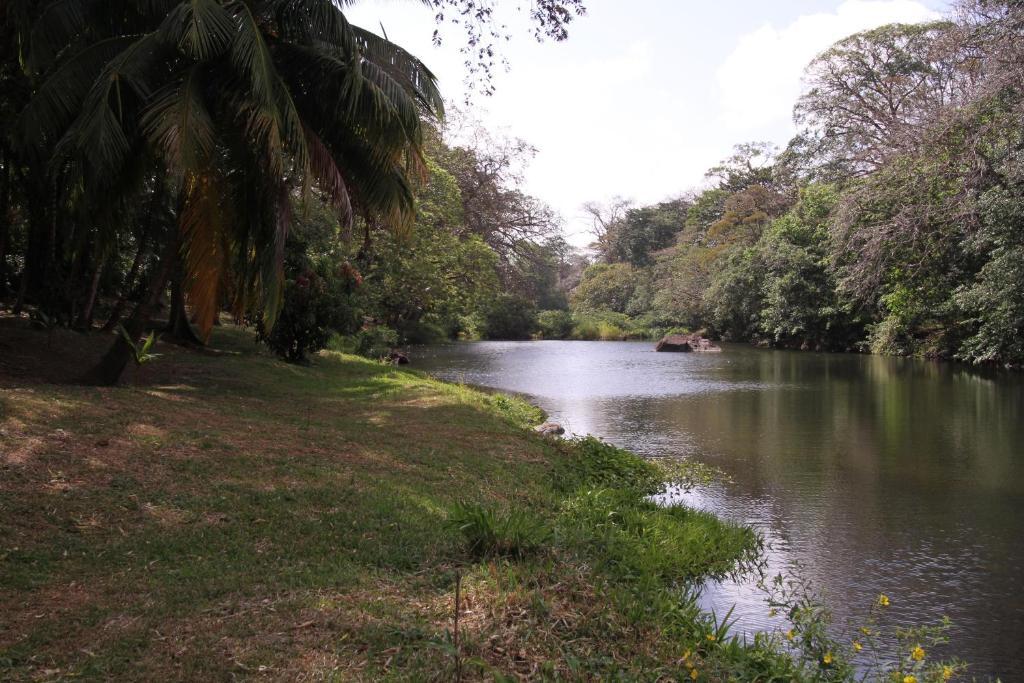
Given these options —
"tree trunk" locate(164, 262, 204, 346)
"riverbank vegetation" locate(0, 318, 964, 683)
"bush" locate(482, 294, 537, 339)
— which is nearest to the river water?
"riverbank vegetation" locate(0, 318, 964, 683)

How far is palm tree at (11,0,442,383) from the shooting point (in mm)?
8635

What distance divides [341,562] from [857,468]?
814cm

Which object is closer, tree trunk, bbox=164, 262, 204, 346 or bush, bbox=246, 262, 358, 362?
bush, bbox=246, 262, 358, 362

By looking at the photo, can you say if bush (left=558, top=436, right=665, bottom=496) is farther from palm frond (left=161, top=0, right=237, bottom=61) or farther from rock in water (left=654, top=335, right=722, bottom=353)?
rock in water (left=654, top=335, right=722, bottom=353)

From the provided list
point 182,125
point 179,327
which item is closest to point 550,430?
point 182,125

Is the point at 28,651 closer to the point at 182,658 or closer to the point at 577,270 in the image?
the point at 182,658

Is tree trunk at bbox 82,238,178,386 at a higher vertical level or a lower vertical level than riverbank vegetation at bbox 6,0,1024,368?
lower

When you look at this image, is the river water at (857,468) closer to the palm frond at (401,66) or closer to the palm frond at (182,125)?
the palm frond at (401,66)

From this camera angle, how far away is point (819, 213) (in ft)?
118

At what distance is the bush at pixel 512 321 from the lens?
158ft

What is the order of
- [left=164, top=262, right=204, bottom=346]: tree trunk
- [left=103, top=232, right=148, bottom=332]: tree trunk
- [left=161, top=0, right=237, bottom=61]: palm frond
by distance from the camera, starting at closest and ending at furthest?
[left=161, top=0, right=237, bottom=61]: palm frond, [left=103, top=232, right=148, bottom=332]: tree trunk, [left=164, top=262, right=204, bottom=346]: tree trunk

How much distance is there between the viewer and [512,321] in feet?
163

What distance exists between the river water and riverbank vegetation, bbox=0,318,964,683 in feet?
2.04

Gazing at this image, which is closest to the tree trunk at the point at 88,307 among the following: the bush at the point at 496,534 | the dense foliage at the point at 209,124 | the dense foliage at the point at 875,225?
the dense foliage at the point at 209,124
